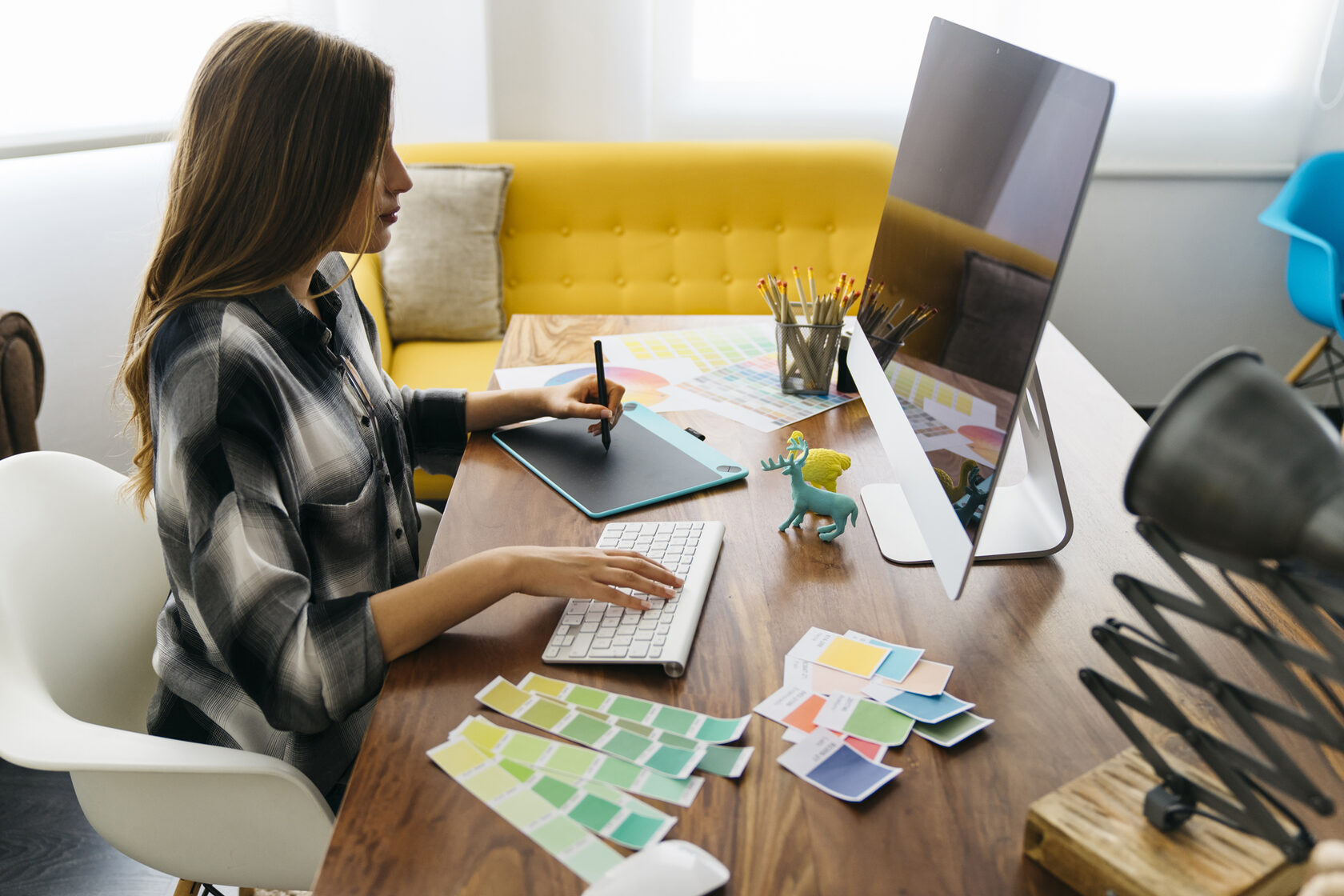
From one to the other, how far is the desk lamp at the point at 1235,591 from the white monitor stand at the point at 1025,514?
0.41 metres

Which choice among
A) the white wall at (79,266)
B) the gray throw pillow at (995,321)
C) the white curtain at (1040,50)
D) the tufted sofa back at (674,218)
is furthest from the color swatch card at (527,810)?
the white curtain at (1040,50)

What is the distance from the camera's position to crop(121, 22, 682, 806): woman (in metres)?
0.85

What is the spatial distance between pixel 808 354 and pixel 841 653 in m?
0.71

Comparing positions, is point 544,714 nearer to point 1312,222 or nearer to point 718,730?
point 718,730

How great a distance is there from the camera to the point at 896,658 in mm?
851

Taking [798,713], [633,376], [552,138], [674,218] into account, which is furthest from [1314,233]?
[798,713]

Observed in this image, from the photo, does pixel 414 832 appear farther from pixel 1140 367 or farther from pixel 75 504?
pixel 1140 367

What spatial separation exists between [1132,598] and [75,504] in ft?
3.55

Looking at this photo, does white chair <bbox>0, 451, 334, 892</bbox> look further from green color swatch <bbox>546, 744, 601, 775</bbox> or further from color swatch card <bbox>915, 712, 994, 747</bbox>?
color swatch card <bbox>915, 712, 994, 747</bbox>

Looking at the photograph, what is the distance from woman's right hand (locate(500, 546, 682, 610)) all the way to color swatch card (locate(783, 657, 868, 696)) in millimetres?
150

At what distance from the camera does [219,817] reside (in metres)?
0.93

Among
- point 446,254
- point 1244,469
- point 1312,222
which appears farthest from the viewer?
point 1312,222

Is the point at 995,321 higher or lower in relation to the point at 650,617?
higher

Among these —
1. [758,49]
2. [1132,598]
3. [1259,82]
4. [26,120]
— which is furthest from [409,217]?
[1259,82]
